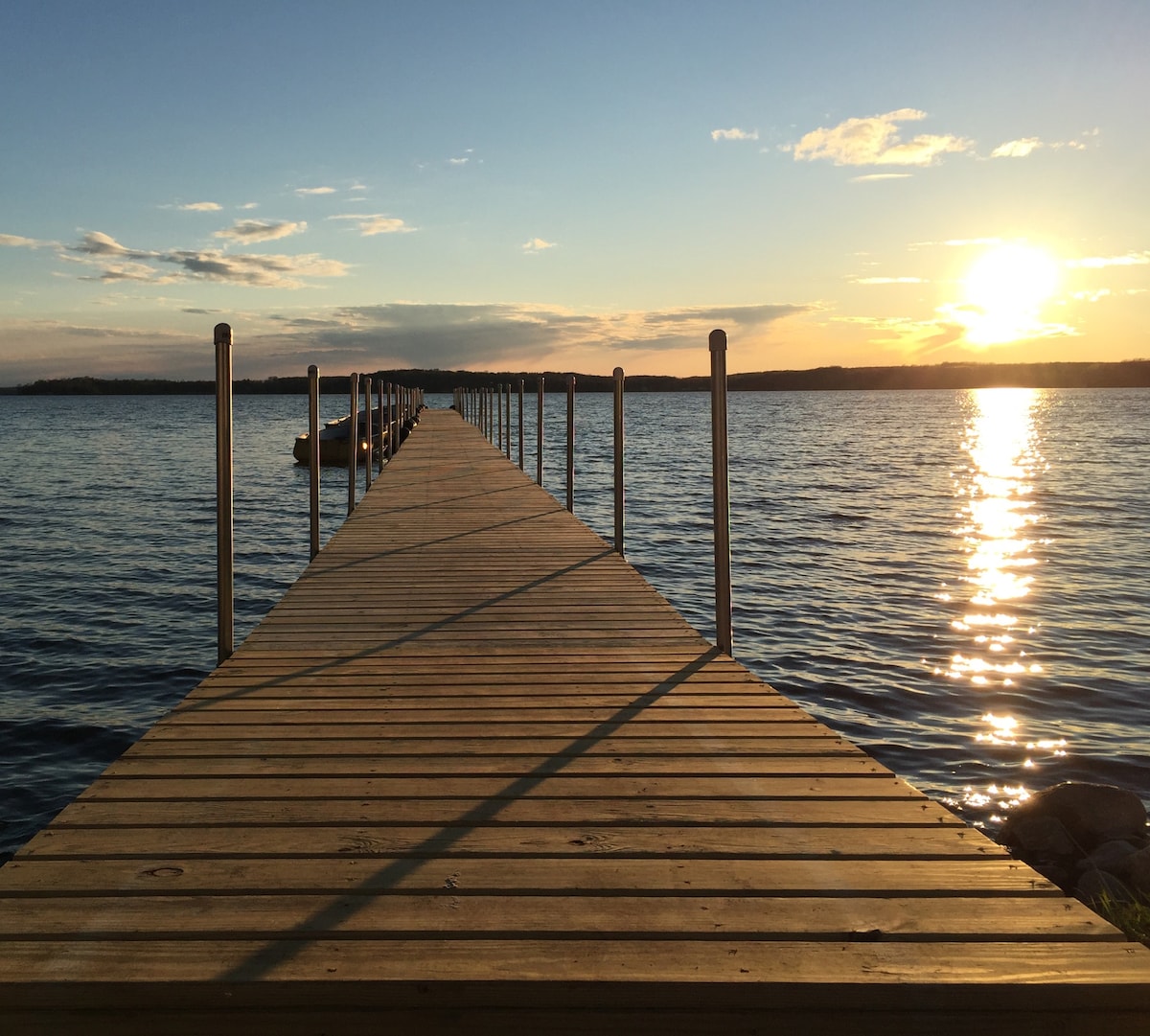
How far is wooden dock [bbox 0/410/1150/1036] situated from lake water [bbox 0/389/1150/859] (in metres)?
3.40

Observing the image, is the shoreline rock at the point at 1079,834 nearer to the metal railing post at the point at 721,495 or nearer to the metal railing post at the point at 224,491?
the metal railing post at the point at 721,495

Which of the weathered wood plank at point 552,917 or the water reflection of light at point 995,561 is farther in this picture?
the water reflection of light at point 995,561

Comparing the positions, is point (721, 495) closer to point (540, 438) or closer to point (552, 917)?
point (552, 917)

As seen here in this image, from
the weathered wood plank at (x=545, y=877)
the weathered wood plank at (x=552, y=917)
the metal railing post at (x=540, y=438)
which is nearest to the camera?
the weathered wood plank at (x=552, y=917)

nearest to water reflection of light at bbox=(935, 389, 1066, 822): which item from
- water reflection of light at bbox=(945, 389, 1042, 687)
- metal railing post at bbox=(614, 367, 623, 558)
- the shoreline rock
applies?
water reflection of light at bbox=(945, 389, 1042, 687)

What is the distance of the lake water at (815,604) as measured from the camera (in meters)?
6.98

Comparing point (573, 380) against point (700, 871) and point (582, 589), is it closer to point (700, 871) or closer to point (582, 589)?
point (582, 589)

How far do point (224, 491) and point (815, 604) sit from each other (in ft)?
27.4

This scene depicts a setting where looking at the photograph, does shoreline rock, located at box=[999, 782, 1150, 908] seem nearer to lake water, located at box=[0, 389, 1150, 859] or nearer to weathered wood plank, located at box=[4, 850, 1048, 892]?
lake water, located at box=[0, 389, 1150, 859]

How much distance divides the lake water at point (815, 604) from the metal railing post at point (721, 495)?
8.16ft

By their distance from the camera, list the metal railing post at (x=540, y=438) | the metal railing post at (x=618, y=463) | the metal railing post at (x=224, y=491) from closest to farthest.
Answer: the metal railing post at (x=224, y=491) < the metal railing post at (x=618, y=463) < the metal railing post at (x=540, y=438)

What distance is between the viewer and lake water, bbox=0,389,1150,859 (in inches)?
275

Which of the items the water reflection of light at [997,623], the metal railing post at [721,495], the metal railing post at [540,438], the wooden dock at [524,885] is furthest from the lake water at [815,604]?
the wooden dock at [524,885]

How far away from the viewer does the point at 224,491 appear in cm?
464
